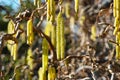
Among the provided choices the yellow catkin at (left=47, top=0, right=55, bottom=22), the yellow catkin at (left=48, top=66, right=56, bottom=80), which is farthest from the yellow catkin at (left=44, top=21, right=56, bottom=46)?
the yellow catkin at (left=47, top=0, right=55, bottom=22)

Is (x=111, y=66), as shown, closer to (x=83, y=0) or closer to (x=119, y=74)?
(x=119, y=74)

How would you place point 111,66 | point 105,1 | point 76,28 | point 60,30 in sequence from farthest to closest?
point 76,28, point 105,1, point 111,66, point 60,30

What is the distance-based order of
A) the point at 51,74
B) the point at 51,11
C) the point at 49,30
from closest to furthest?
the point at 51,11, the point at 51,74, the point at 49,30

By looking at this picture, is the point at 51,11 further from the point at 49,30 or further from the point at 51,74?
the point at 49,30

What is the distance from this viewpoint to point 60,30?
2912 millimetres

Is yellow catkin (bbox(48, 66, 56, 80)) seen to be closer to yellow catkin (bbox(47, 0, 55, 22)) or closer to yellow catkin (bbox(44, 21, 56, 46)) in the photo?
yellow catkin (bbox(44, 21, 56, 46))

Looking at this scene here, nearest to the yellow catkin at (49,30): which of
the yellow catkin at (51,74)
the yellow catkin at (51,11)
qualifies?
the yellow catkin at (51,74)

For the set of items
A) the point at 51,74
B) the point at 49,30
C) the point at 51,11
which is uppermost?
the point at 51,11

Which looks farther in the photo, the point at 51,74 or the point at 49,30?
the point at 49,30

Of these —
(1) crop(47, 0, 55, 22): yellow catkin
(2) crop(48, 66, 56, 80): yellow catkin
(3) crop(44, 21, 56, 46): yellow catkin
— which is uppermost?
(1) crop(47, 0, 55, 22): yellow catkin

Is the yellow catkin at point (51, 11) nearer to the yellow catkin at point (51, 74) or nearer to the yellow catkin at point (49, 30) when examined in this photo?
the yellow catkin at point (49, 30)

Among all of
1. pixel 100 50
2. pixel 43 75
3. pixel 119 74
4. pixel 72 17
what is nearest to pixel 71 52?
pixel 100 50

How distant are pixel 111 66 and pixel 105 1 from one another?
2.99 m

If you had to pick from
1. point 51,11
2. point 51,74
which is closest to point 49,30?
point 51,74
